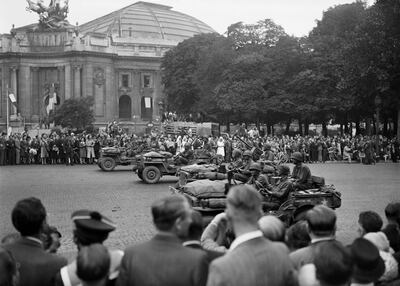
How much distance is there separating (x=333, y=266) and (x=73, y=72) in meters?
83.8

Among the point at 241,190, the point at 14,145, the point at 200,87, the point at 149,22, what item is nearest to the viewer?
the point at 241,190

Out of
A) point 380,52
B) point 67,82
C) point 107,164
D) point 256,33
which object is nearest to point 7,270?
point 107,164

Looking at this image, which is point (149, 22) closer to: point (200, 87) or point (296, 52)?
point (200, 87)

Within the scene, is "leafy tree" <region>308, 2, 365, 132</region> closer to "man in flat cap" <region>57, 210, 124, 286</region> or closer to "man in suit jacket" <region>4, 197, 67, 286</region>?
"man in flat cap" <region>57, 210, 124, 286</region>

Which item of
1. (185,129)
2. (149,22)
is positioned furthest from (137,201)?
(149,22)

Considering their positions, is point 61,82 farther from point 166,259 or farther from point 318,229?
point 166,259

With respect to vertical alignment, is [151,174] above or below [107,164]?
above

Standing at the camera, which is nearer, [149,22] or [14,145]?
[14,145]

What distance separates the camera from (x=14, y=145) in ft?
Result: 115

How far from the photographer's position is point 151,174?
75.8 feet

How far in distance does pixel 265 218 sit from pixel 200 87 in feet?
198

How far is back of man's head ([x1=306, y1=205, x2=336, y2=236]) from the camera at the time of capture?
4.89 metres

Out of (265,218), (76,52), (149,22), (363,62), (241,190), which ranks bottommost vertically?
(265,218)

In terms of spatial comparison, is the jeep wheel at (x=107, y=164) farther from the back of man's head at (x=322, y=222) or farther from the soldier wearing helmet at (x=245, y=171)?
the back of man's head at (x=322, y=222)
